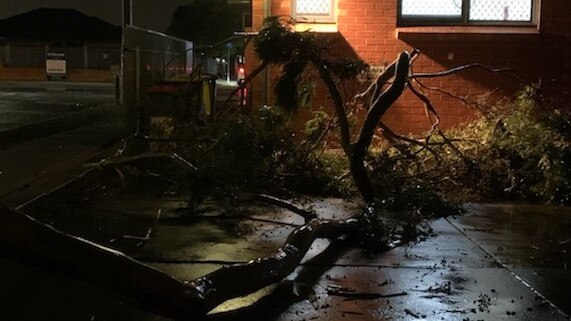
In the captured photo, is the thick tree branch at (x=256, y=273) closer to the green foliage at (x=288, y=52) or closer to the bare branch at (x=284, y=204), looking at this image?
the bare branch at (x=284, y=204)

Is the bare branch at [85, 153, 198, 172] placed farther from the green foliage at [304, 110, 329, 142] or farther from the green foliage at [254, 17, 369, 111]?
the green foliage at [304, 110, 329, 142]

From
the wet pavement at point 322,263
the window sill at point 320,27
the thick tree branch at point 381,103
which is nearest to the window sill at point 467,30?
the window sill at point 320,27

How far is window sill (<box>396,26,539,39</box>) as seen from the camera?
12531 mm

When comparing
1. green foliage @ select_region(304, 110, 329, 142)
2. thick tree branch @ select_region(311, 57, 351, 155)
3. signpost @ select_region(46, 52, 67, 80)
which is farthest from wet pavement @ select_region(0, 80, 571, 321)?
signpost @ select_region(46, 52, 67, 80)

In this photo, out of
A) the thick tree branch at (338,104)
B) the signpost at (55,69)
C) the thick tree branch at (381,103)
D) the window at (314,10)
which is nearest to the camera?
the thick tree branch at (381,103)

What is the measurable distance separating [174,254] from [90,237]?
1075 millimetres

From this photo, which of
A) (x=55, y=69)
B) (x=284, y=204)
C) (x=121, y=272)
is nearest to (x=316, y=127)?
(x=284, y=204)

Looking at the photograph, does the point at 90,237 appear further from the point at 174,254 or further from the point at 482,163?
the point at 482,163

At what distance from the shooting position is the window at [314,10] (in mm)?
12758

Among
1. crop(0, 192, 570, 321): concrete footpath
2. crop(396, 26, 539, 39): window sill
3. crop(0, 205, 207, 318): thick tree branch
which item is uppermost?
crop(396, 26, 539, 39): window sill

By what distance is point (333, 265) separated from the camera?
6887 mm

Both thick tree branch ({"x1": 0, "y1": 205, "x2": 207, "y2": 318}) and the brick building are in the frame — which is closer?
thick tree branch ({"x1": 0, "y1": 205, "x2": 207, "y2": 318})

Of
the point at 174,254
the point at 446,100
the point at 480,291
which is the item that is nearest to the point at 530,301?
the point at 480,291

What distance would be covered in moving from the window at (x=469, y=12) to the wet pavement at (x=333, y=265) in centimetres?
427
